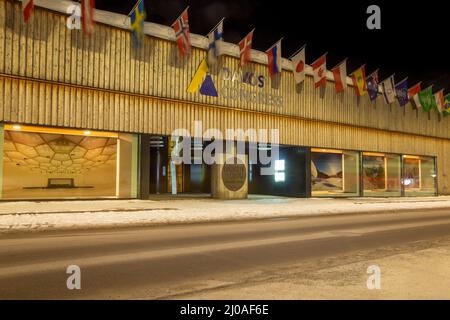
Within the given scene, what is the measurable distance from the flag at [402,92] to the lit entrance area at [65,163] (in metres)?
23.2

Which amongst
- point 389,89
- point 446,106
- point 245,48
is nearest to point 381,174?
point 389,89

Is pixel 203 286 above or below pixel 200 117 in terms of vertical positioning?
below

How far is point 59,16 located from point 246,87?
36.6 feet

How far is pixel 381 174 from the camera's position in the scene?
1251 inches

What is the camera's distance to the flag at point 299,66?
25688mm

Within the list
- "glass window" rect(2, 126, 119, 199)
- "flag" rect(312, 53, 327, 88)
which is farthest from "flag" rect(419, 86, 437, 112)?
"glass window" rect(2, 126, 119, 199)

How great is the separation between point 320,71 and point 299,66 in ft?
6.61

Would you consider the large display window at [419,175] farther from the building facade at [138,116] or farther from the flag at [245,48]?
the flag at [245,48]

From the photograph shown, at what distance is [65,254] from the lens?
773 centimetres

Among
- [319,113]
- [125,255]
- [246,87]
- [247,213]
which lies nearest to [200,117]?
[246,87]

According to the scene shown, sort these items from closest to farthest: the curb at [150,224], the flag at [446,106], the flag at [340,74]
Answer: the curb at [150,224]
the flag at [340,74]
the flag at [446,106]

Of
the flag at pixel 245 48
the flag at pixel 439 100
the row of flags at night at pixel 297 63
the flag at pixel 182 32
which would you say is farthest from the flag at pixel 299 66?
the flag at pixel 439 100

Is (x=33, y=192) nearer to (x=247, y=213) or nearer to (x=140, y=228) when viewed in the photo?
(x=140, y=228)
